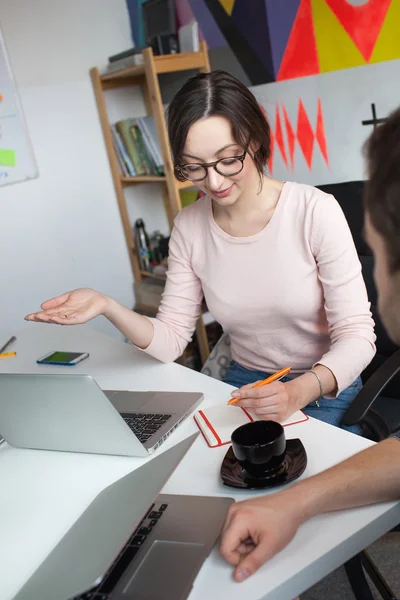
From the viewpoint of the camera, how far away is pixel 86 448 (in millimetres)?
1217

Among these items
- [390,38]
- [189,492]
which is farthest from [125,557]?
[390,38]

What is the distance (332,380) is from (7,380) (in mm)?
684

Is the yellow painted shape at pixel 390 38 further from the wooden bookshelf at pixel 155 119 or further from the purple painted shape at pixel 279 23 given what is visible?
the wooden bookshelf at pixel 155 119

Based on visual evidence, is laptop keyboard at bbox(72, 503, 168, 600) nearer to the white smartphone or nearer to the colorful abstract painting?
the white smartphone

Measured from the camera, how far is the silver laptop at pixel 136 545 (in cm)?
83

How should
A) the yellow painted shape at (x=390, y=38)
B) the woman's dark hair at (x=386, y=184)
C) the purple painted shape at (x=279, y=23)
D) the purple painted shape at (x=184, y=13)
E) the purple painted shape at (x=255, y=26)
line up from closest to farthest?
the woman's dark hair at (x=386, y=184)
the yellow painted shape at (x=390, y=38)
the purple painted shape at (x=279, y=23)
the purple painted shape at (x=255, y=26)
the purple painted shape at (x=184, y=13)

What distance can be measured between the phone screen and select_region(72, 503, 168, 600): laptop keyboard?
82 centimetres

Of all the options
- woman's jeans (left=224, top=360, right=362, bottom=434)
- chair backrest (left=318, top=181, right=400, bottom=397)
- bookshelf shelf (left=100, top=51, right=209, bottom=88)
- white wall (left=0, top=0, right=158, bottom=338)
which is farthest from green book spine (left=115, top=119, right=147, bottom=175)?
woman's jeans (left=224, top=360, right=362, bottom=434)

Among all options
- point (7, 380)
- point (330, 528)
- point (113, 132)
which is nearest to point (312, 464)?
point (330, 528)

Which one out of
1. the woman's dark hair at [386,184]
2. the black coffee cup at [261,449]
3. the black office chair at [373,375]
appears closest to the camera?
the woman's dark hair at [386,184]

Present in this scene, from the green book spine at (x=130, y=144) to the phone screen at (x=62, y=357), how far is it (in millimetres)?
1642

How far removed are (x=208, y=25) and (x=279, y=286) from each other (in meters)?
1.79

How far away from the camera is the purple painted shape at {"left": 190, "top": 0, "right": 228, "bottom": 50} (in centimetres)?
287

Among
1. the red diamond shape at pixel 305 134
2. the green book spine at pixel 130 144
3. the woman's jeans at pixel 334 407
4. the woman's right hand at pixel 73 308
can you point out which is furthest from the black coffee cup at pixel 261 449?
the green book spine at pixel 130 144
